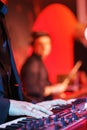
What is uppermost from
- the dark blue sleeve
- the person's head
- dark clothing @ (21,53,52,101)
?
the dark blue sleeve

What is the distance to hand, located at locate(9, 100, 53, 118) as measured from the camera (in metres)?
1.36

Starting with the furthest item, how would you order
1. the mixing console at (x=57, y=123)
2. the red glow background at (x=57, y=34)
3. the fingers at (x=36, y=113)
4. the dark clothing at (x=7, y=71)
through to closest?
the red glow background at (x=57, y=34)
the dark clothing at (x=7, y=71)
the fingers at (x=36, y=113)
the mixing console at (x=57, y=123)

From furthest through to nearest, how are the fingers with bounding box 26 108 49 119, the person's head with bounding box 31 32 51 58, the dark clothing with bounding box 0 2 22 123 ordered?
the person's head with bounding box 31 32 51 58, the dark clothing with bounding box 0 2 22 123, the fingers with bounding box 26 108 49 119

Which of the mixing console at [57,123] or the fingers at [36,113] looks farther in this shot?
the fingers at [36,113]

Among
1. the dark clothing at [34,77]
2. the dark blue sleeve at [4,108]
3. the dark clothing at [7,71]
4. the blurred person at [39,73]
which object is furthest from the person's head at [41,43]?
the dark blue sleeve at [4,108]

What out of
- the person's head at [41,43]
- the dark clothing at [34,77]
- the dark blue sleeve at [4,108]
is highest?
the dark blue sleeve at [4,108]

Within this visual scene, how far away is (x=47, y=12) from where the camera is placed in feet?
19.9

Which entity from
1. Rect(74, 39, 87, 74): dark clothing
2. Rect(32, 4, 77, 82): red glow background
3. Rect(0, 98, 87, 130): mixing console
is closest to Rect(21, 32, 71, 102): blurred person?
Rect(32, 4, 77, 82): red glow background

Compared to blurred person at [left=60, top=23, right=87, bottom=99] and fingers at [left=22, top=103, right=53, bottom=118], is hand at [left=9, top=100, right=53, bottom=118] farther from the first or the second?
blurred person at [left=60, top=23, right=87, bottom=99]

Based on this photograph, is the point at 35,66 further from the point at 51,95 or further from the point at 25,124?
the point at 25,124

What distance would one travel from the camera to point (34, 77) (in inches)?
220

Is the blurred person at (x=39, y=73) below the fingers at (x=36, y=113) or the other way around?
below

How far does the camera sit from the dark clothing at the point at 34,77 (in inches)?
217

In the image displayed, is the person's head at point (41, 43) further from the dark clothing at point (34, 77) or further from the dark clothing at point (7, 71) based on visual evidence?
the dark clothing at point (7, 71)
